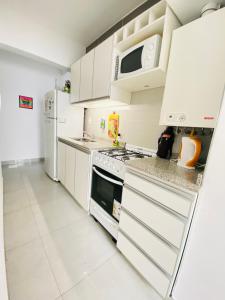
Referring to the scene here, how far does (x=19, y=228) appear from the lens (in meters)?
1.47

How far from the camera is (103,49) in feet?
5.46

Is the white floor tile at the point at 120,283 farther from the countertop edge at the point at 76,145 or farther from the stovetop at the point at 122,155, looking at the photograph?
the countertop edge at the point at 76,145

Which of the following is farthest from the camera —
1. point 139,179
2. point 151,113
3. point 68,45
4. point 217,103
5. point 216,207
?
point 68,45

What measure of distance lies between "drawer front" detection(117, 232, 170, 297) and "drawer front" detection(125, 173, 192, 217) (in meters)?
0.50

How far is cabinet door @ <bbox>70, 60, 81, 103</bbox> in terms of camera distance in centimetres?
221

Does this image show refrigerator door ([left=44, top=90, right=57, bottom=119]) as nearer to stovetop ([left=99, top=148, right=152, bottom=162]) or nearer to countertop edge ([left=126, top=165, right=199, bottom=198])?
stovetop ([left=99, top=148, right=152, bottom=162])

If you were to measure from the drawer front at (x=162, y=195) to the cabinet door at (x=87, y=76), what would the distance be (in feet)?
4.75

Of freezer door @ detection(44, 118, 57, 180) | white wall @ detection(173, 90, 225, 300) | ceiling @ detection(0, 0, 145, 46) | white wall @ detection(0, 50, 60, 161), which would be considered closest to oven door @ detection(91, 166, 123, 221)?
white wall @ detection(173, 90, 225, 300)

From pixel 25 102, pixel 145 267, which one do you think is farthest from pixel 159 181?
pixel 25 102

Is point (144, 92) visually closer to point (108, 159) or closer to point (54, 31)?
point (108, 159)

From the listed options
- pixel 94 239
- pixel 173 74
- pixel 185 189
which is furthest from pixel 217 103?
pixel 94 239

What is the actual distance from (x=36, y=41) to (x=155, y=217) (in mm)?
2925

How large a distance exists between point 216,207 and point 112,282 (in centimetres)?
100

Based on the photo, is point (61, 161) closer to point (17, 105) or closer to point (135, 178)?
point (135, 178)
